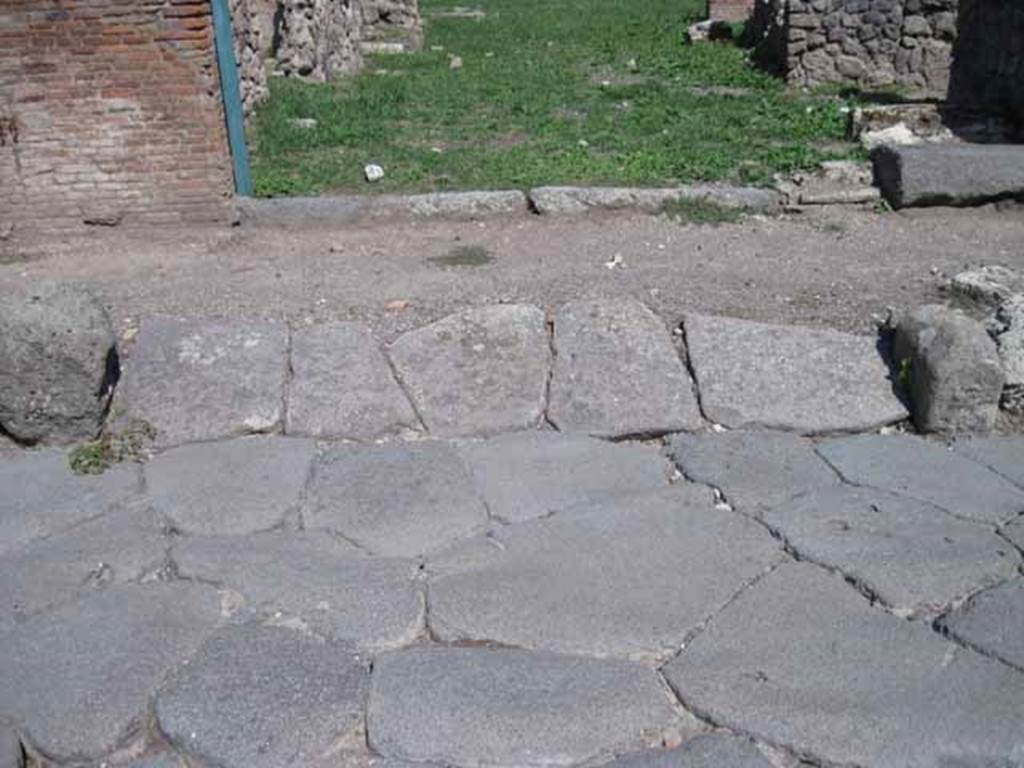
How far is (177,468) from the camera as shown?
12.9ft

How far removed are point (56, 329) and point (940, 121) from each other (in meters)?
6.55

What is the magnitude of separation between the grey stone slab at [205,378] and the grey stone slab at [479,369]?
0.55 metres

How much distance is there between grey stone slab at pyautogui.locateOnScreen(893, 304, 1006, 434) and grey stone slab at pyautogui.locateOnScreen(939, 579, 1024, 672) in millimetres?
1037

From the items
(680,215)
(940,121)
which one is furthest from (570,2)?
(680,215)

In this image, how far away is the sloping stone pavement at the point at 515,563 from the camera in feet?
8.86

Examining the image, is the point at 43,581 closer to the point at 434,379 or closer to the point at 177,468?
the point at 177,468

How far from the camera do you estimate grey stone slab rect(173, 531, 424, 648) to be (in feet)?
10.2

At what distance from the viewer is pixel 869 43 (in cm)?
1096

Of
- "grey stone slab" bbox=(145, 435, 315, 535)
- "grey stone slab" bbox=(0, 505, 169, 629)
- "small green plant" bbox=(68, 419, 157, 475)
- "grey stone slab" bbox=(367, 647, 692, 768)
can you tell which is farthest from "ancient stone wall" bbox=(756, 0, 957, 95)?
"grey stone slab" bbox=(367, 647, 692, 768)

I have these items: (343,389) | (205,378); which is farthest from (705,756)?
(205,378)

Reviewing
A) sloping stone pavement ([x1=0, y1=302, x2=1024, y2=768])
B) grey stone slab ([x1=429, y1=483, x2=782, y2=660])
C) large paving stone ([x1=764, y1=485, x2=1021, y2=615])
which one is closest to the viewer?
sloping stone pavement ([x1=0, y1=302, x2=1024, y2=768])

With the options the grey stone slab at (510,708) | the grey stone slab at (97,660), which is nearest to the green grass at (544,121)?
the grey stone slab at (97,660)

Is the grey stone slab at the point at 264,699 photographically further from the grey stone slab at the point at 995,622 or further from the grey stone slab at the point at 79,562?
the grey stone slab at the point at 995,622

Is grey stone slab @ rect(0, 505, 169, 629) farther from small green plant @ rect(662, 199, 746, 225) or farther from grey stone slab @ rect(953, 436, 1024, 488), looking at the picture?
small green plant @ rect(662, 199, 746, 225)
